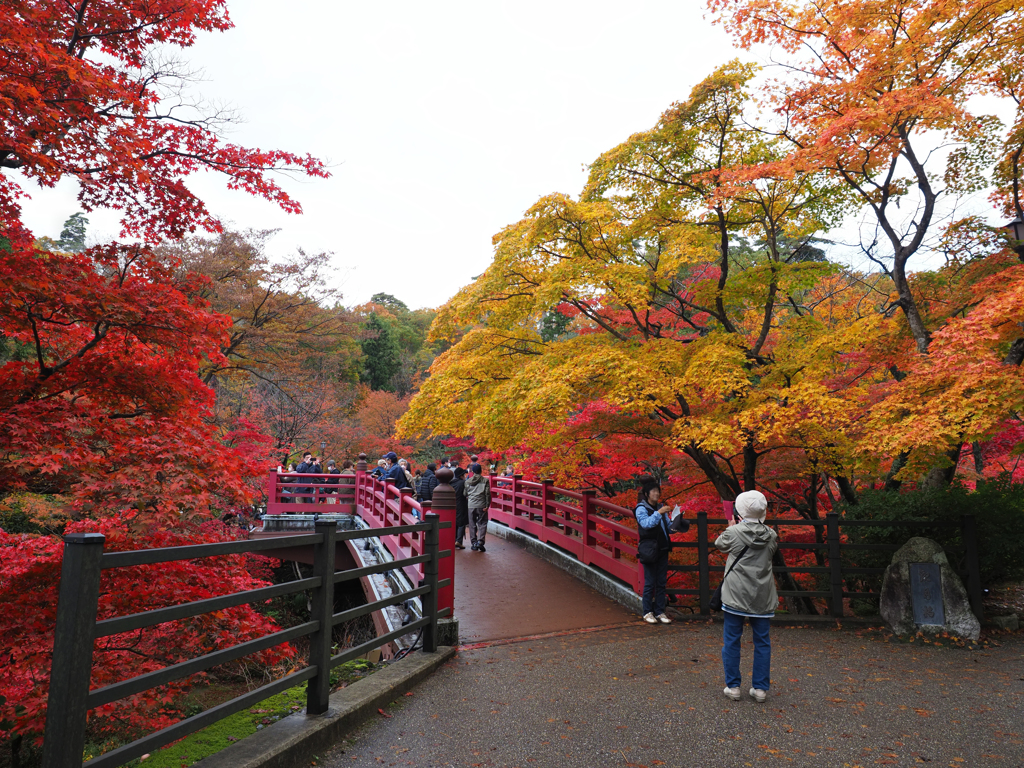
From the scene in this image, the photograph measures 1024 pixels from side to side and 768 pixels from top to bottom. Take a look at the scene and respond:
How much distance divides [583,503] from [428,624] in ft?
15.8

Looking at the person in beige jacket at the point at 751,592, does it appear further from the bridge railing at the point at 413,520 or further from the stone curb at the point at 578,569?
the stone curb at the point at 578,569

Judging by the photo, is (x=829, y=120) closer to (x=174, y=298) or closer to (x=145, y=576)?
(x=174, y=298)

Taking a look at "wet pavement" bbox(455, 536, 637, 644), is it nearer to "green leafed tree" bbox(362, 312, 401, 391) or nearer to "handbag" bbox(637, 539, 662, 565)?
"handbag" bbox(637, 539, 662, 565)

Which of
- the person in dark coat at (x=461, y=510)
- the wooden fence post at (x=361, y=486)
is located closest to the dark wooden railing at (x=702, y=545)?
the person in dark coat at (x=461, y=510)

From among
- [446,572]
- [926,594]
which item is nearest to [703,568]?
[926,594]

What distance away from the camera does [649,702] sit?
429 cm

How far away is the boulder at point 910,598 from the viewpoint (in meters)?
6.38

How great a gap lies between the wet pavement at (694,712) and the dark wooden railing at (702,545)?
121cm

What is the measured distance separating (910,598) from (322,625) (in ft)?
21.7

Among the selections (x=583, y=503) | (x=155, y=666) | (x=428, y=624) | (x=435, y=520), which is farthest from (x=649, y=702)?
(x=583, y=503)

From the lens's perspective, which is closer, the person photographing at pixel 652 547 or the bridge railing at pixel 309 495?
the person photographing at pixel 652 547

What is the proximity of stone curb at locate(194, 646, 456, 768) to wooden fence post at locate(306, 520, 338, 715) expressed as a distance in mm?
94

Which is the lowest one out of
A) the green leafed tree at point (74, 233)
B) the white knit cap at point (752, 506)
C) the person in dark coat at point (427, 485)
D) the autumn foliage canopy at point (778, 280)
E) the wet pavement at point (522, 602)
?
the wet pavement at point (522, 602)

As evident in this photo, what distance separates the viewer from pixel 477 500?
39.6ft
